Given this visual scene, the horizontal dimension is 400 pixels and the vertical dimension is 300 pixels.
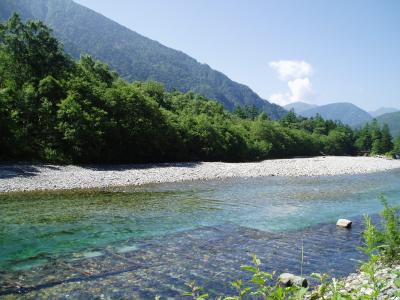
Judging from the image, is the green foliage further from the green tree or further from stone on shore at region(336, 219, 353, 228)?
stone on shore at region(336, 219, 353, 228)

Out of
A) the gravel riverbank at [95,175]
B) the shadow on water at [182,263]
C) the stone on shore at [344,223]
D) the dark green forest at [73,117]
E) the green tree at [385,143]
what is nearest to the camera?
the shadow on water at [182,263]

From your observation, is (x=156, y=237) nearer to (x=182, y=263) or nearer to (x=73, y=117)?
(x=182, y=263)

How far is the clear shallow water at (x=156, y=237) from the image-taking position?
37.3 ft

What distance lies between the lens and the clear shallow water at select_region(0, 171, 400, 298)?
11359mm

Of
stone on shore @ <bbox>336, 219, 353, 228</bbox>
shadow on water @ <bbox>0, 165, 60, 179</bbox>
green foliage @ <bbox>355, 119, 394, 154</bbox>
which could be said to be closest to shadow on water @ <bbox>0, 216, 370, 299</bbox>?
stone on shore @ <bbox>336, 219, 353, 228</bbox>

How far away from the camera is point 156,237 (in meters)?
16.2

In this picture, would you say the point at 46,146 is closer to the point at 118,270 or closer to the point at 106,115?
the point at 106,115

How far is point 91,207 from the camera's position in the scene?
74.3 feet

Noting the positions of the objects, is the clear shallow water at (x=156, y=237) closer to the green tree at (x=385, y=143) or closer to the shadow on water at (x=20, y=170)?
the shadow on water at (x=20, y=170)

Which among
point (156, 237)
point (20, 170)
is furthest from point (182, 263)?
point (20, 170)

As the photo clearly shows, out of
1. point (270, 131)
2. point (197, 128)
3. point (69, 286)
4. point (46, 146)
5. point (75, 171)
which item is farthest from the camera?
point (270, 131)

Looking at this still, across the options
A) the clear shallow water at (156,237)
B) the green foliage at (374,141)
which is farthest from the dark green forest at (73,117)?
the green foliage at (374,141)

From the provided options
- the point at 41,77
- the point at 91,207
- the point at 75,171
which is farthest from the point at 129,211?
the point at 41,77

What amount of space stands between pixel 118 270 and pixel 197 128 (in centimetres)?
5523
